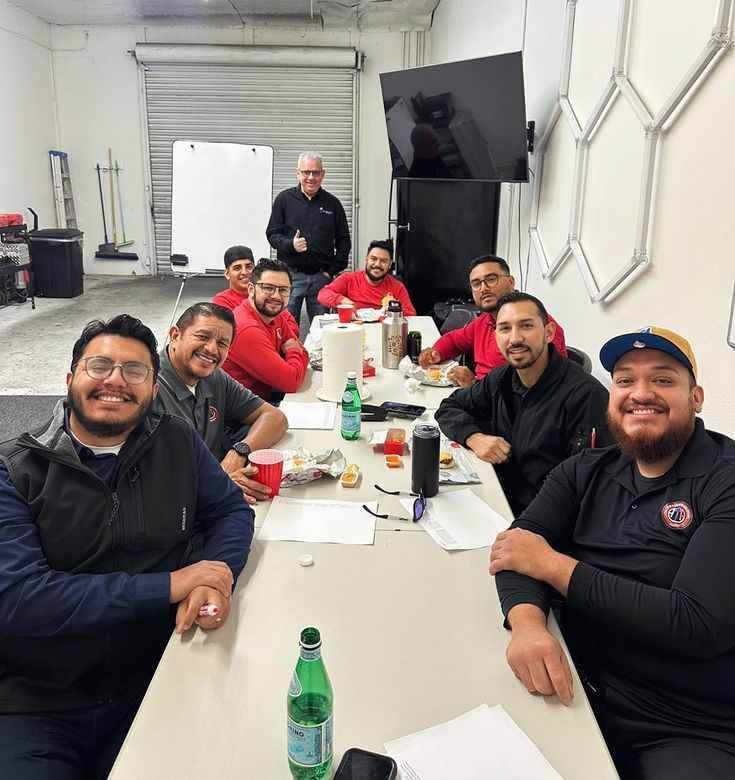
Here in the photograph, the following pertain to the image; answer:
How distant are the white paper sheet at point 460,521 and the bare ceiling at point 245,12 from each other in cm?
680

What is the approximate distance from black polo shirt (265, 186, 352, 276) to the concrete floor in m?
1.79

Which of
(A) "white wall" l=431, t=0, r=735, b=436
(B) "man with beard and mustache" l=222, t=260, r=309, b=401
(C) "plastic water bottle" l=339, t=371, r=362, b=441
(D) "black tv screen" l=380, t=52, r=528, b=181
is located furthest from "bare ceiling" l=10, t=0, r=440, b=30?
(C) "plastic water bottle" l=339, t=371, r=362, b=441

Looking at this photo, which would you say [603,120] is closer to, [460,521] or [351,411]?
[351,411]

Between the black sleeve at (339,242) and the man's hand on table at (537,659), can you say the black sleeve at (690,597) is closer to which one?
the man's hand on table at (537,659)

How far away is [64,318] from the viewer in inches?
277

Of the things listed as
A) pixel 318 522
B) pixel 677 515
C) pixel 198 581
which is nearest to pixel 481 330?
pixel 318 522

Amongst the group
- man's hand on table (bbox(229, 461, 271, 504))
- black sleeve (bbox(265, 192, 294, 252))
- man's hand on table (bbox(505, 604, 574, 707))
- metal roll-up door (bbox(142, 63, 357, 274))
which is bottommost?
man's hand on table (bbox(505, 604, 574, 707))

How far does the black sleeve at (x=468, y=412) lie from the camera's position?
2.34 metres

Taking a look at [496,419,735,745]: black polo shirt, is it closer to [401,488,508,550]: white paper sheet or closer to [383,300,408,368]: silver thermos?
[401,488,508,550]: white paper sheet

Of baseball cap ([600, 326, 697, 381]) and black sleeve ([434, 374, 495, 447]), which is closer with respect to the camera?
baseball cap ([600, 326, 697, 381])

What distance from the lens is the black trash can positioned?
7738 millimetres

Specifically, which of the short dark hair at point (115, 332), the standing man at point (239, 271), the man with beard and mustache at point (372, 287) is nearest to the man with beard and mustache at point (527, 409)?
the short dark hair at point (115, 332)

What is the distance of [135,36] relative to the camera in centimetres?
859

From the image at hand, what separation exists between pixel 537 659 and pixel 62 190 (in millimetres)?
9316
